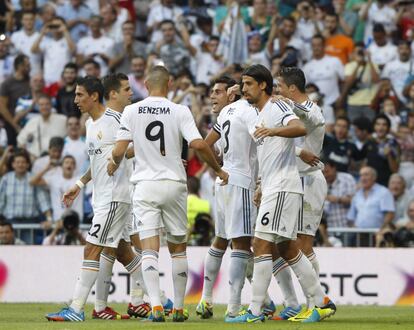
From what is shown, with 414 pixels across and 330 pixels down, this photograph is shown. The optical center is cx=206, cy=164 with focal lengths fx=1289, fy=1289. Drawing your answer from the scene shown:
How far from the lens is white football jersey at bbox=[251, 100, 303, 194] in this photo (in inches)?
555

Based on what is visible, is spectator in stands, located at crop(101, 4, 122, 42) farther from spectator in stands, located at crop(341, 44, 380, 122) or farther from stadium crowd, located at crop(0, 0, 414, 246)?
spectator in stands, located at crop(341, 44, 380, 122)

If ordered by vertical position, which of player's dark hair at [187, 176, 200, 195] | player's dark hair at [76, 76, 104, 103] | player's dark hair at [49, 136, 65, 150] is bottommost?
player's dark hair at [187, 176, 200, 195]

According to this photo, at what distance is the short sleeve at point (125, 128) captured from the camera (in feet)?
47.0

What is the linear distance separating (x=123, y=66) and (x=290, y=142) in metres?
12.8

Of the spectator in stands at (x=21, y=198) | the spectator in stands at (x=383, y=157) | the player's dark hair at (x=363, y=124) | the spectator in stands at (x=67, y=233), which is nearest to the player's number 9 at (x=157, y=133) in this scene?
the spectator in stands at (x=67, y=233)

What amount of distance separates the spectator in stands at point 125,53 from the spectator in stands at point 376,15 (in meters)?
4.61

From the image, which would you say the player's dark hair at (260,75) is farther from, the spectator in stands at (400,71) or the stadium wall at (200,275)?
the spectator in stands at (400,71)

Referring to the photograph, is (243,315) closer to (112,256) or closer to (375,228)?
(112,256)

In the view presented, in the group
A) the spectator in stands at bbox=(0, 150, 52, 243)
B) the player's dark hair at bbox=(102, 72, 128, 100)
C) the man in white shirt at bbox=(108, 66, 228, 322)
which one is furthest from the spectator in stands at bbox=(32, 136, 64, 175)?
the man in white shirt at bbox=(108, 66, 228, 322)

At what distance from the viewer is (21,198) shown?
23031mm

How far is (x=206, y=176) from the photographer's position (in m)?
23.3

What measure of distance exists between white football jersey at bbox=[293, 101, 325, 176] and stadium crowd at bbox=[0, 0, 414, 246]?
18.7ft

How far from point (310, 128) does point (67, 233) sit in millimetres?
7411

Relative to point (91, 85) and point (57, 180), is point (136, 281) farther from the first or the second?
point (57, 180)
